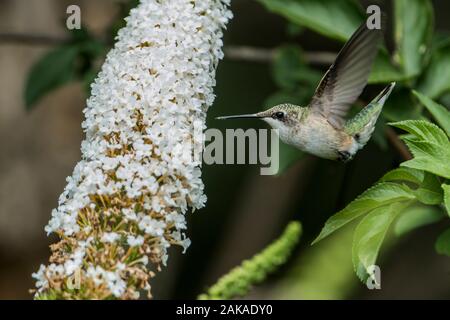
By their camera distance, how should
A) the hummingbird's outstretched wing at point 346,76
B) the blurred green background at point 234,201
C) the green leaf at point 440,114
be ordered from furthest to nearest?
the blurred green background at point 234,201
the hummingbird's outstretched wing at point 346,76
the green leaf at point 440,114

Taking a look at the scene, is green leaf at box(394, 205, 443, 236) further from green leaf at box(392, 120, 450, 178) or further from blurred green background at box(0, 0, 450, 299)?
blurred green background at box(0, 0, 450, 299)

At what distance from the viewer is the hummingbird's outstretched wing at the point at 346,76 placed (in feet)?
9.22

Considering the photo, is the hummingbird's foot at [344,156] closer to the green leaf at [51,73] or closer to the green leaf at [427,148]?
the green leaf at [427,148]

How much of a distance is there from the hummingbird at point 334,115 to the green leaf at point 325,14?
44 cm

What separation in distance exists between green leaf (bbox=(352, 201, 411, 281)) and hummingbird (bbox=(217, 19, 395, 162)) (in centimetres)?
67

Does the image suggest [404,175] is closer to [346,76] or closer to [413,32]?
[346,76]

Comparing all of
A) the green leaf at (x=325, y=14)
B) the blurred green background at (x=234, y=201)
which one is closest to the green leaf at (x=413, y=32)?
the green leaf at (x=325, y=14)

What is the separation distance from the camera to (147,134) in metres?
2.50

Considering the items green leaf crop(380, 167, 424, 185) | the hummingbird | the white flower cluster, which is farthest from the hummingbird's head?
green leaf crop(380, 167, 424, 185)

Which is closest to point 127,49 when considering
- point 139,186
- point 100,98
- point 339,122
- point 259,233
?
point 100,98

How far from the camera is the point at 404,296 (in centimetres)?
536

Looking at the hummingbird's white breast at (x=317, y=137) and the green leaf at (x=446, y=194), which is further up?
the hummingbird's white breast at (x=317, y=137)

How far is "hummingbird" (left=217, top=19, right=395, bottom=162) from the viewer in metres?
2.90

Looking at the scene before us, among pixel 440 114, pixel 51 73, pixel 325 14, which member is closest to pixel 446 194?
pixel 440 114
